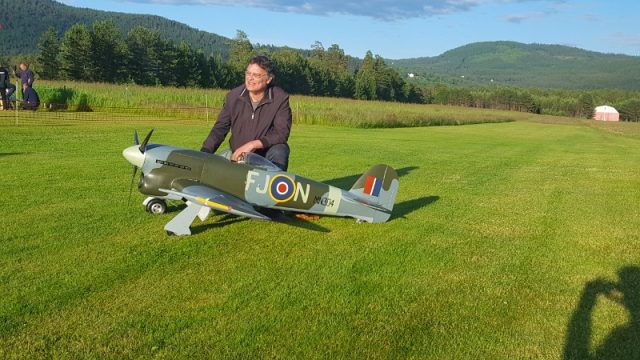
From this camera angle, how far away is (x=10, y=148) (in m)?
12.8

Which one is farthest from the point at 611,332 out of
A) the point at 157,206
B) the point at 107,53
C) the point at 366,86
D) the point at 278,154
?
the point at 366,86

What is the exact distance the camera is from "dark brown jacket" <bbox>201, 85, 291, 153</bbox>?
714 centimetres

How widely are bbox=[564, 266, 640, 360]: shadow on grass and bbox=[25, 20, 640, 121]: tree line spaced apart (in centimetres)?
4708

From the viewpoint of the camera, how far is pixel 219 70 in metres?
77.0

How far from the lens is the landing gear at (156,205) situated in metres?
7.17

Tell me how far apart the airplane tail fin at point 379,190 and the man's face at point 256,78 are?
1.93 m

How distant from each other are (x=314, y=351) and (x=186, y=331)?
996 mm

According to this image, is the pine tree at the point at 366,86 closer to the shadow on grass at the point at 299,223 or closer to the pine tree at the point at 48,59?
the pine tree at the point at 48,59

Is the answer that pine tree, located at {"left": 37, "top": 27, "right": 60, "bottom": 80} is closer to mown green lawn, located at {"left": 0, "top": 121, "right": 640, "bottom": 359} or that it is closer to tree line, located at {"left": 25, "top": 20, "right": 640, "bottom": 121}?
tree line, located at {"left": 25, "top": 20, "right": 640, "bottom": 121}

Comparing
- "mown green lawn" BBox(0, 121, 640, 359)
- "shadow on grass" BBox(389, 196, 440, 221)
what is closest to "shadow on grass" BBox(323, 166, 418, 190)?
"shadow on grass" BBox(389, 196, 440, 221)

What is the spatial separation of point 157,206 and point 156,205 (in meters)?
0.02

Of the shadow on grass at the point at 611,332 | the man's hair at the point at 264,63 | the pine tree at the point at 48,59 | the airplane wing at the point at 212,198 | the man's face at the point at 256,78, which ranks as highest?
the pine tree at the point at 48,59

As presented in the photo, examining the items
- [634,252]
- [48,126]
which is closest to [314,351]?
[634,252]

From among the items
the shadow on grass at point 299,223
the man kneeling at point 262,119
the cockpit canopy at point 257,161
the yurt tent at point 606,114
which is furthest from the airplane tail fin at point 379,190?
the yurt tent at point 606,114
